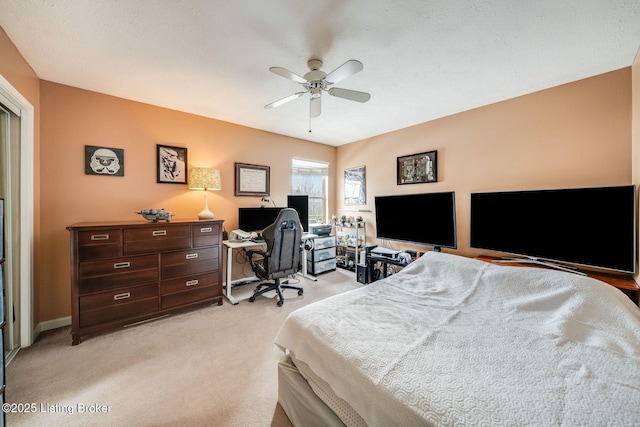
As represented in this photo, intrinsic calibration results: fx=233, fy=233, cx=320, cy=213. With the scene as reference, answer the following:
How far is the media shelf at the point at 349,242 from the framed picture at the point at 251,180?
160 centimetres

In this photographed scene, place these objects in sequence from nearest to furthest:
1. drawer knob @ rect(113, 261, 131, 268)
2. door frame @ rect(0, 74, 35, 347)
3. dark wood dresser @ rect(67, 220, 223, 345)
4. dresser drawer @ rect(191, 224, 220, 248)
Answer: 1. door frame @ rect(0, 74, 35, 347)
2. dark wood dresser @ rect(67, 220, 223, 345)
3. drawer knob @ rect(113, 261, 131, 268)
4. dresser drawer @ rect(191, 224, 220, 248)

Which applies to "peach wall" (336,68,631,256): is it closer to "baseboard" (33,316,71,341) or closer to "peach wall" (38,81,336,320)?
"peach wall" (38,81,336,320)

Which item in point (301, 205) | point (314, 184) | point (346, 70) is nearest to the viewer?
point (346, 70)

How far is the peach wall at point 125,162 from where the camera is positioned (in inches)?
92.9

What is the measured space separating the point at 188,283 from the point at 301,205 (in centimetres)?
210

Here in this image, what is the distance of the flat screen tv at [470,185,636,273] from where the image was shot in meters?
1.89

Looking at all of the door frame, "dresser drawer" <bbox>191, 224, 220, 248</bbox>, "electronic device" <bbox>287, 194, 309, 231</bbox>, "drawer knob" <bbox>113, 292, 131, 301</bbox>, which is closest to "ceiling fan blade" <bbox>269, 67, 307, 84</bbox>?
"dresser drawer" <bbox>191, 224, 220, 248</bbox>

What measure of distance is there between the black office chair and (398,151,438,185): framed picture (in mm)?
1837

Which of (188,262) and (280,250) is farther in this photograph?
(280,250)

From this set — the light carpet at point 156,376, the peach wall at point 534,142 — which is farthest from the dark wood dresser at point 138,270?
the peach wall at point 534,142

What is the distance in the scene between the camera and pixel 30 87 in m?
2.08

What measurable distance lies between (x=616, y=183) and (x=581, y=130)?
56 cm

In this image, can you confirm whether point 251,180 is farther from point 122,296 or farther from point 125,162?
point 122,296

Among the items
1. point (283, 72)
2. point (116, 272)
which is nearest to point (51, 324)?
point (116, 272)
